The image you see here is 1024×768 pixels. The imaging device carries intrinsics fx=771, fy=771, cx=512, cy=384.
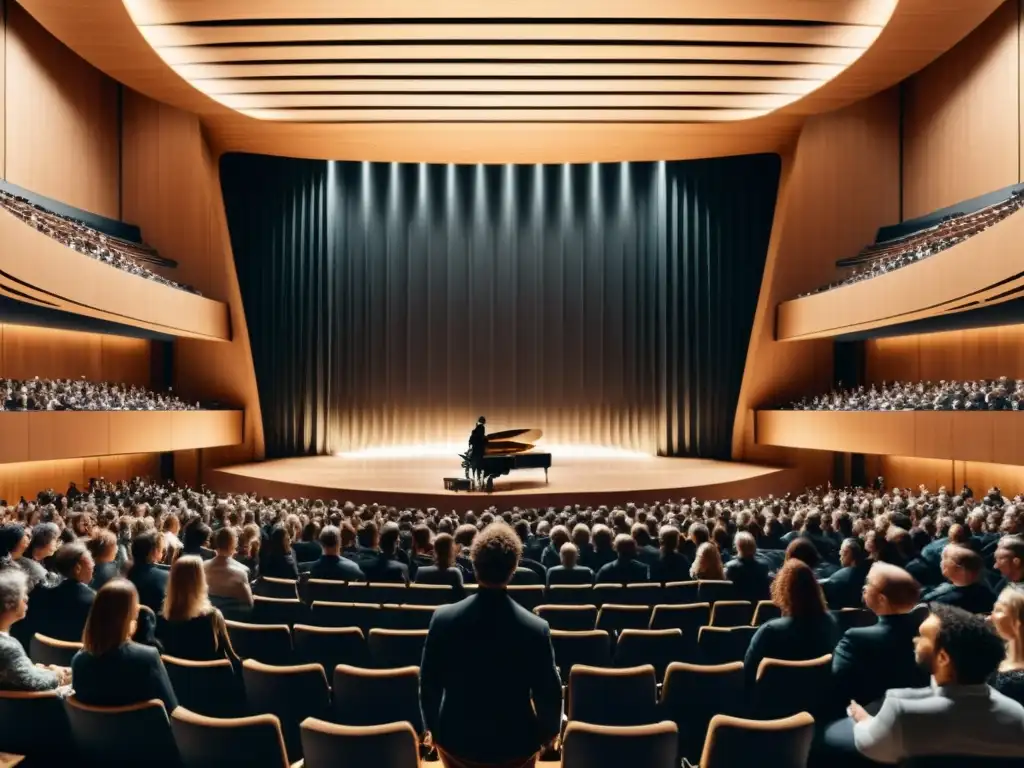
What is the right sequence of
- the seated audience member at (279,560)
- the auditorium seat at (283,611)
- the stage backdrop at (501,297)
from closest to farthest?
1. the auditorium seat at (283,611)
2. the seated audience member at (279,560)
3. the stage backdrop at (501,297)

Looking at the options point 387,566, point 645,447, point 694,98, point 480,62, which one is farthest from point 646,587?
point 645,447

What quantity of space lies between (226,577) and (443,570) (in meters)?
1.28

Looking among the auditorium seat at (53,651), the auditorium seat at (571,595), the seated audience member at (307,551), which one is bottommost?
the seated audience member at (307,551)

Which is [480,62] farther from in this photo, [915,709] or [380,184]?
[915,709]

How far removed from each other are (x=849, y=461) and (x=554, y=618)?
14695mm

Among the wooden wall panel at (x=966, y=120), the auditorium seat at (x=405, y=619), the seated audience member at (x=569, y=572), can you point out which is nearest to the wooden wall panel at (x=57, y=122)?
the seated audience member at (x=569, y=572)

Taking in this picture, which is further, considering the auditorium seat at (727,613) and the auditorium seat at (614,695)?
the auditorium seat at (727,613)

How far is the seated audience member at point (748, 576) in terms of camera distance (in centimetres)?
483

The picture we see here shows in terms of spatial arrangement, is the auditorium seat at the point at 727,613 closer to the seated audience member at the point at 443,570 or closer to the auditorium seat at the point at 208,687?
the seated audience member at the point at 443,570

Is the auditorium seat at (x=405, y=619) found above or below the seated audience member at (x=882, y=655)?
below

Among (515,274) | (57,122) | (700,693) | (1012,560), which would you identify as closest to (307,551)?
(700,693)

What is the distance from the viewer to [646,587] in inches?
192

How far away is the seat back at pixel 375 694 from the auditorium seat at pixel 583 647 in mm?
829

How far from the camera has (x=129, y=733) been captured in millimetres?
2445
